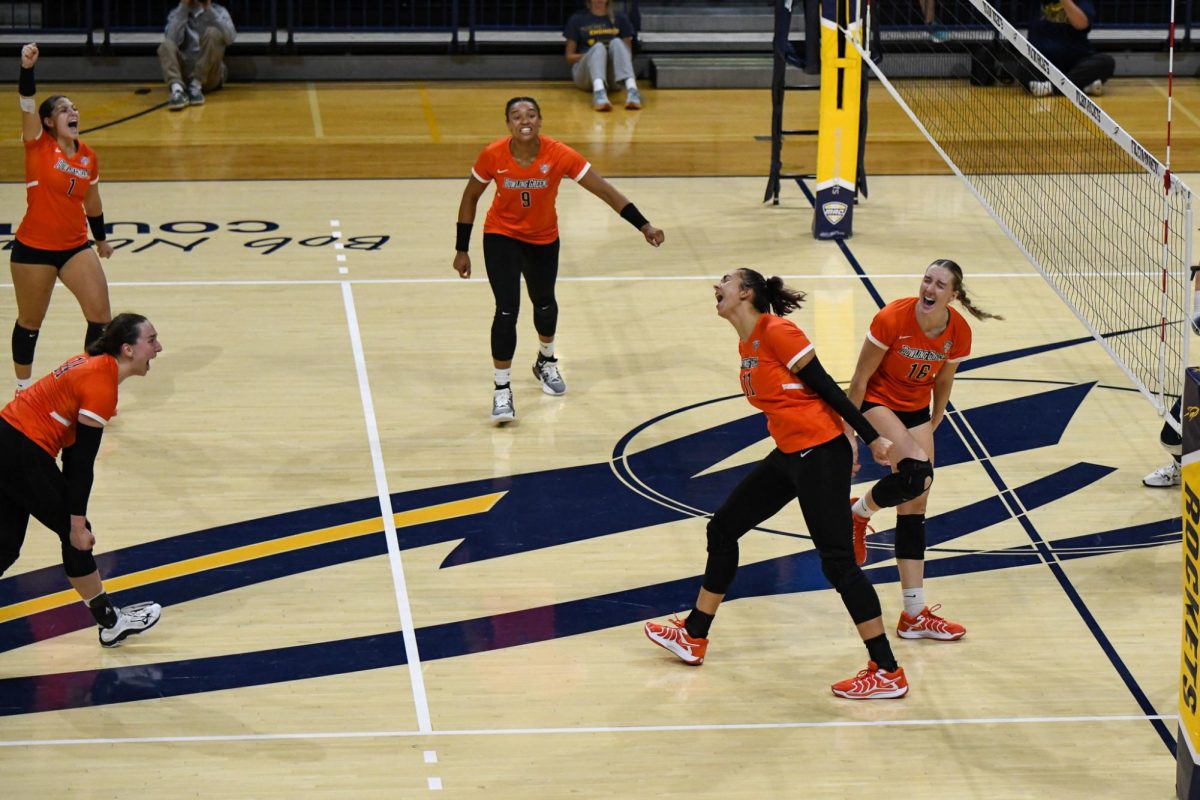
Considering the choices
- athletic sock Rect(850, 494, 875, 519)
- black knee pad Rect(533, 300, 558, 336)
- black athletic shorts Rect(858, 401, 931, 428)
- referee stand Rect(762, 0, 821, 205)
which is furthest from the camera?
referee stand Rect(762, 0, 821, 205)

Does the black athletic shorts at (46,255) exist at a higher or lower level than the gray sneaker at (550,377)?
higher

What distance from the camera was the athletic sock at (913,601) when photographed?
7988 mm

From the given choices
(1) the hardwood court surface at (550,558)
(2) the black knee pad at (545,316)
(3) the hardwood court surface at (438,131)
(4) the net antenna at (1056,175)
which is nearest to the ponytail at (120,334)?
(1) the hardwood court surface at (550,558)

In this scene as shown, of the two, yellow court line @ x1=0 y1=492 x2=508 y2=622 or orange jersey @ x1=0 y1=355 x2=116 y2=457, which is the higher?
orange jersey @ x1=0 y1=355 x2=116 y2=457

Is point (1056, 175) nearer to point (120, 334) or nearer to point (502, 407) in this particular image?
point (502, 407)

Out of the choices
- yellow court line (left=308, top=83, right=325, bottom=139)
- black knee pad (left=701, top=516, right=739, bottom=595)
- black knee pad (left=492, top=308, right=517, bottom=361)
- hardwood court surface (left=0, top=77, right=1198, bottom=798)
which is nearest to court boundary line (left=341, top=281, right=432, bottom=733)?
hardwood court surface (left=0, top=77, right=1198, bottom=798)

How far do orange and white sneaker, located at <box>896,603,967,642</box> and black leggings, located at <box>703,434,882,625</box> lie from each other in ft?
2.58

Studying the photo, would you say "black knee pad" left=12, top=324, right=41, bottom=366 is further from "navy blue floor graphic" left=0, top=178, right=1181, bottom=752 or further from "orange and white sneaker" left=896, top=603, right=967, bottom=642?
"orange and white sneaker" left=896, top=603, right=967, bottom=642

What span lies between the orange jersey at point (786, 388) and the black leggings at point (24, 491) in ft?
9.90

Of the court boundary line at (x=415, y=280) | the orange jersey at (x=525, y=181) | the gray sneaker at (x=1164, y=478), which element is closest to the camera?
the gray sneaker at (x=1164, y=478)

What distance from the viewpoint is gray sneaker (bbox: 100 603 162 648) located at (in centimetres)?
790

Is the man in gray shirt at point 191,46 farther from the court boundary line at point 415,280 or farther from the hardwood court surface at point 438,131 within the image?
the court boundary line at point 415,280

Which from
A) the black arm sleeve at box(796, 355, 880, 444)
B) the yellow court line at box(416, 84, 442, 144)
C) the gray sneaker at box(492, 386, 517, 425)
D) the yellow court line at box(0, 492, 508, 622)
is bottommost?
the yellow court line at box(0, 492, 508, 622)

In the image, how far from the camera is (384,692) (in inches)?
298
